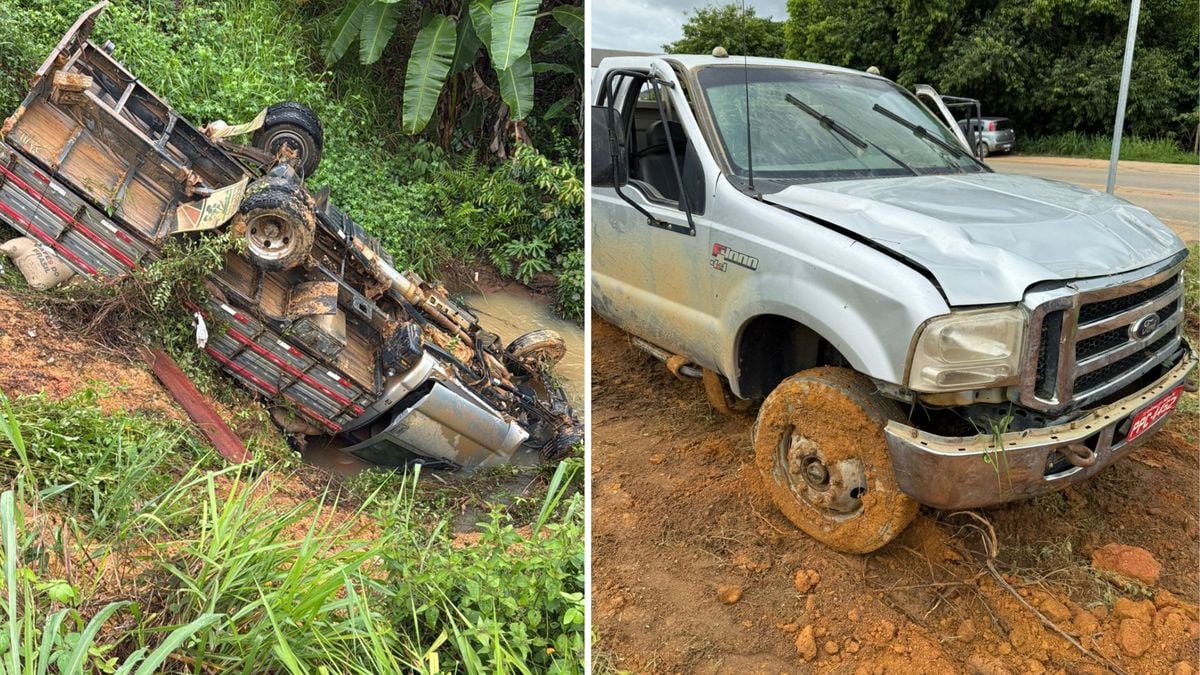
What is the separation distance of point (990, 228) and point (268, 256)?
4.61m

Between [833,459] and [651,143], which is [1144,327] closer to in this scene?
[833,459]

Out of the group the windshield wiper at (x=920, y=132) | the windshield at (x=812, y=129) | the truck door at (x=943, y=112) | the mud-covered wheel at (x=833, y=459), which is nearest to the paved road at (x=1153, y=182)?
the truck door at (x=943, y=112)

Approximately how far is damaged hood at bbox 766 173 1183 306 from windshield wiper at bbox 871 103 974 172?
57 cm

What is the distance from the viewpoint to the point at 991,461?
100 inches

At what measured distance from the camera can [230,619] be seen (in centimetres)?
227

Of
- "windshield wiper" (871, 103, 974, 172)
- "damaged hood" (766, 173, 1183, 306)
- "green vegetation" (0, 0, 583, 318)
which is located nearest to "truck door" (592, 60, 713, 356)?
"damaged hood" (766, 173, 1183, 306)

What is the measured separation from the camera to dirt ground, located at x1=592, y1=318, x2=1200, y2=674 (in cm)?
259

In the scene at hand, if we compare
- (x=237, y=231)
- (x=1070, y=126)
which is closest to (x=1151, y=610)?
(x=1070, y=126)

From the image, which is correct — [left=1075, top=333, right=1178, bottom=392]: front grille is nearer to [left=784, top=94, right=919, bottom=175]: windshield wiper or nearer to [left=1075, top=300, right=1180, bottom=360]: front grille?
[left=1075, top=300, right=1180, bottom=360]: front grille

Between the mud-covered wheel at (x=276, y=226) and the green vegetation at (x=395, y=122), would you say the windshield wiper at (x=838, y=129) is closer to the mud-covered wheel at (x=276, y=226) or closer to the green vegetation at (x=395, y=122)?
the mud-covered wheel at (x=276, y=226)

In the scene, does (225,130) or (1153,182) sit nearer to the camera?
(1153,182)

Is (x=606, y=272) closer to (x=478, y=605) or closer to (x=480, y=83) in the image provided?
(x=478, y=605)

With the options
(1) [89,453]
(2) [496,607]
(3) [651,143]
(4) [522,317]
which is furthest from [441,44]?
(2) [496,607]

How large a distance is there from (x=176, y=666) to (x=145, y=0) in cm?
892
